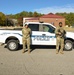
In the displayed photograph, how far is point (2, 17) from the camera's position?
384ft

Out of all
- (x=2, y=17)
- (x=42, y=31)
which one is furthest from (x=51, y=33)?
(x=2, y=17)

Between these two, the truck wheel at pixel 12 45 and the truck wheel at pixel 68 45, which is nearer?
the truck wheel at pixel 12 45

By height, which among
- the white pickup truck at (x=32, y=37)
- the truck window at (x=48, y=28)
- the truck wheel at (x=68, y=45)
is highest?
the truck window at (x=48, y=28)

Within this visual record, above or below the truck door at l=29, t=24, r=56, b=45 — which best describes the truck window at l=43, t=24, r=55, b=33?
above

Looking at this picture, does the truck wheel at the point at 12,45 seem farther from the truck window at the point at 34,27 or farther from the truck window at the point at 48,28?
the truck window at the point at 48,28

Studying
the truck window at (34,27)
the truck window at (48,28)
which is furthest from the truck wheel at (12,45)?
the truck window at (48,28)

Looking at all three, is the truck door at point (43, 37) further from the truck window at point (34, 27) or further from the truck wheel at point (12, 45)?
the truck wheel at point (12, 45)

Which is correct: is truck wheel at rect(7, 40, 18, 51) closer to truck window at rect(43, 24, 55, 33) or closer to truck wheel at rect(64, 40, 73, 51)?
truck window at rect(43, 24, 55, 33)

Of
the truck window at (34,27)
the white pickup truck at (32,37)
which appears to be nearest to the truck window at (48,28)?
the white pickup truck at (32,37)

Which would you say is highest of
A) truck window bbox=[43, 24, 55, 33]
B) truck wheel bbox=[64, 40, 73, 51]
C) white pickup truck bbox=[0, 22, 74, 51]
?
truck window bbox=[43, 24, 55, 33]

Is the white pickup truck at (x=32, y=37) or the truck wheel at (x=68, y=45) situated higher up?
the white pickup truck at (x=32, y=37)

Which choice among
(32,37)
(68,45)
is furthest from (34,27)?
(68,45)

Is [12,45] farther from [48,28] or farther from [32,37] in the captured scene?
[48,28]

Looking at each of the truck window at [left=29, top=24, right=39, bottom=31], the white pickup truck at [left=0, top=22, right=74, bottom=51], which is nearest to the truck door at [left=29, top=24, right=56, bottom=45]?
the white pickup truck at [left=0, top=22, right=74, bottom=51]
